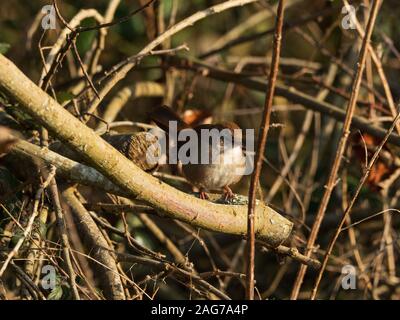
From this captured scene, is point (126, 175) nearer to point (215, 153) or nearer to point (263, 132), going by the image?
point (263, 132)

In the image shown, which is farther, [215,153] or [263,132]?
[215,153]

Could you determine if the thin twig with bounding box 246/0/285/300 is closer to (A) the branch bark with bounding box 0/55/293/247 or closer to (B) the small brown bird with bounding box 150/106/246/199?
(A) the branch bark with bounding box 0/55/293/247

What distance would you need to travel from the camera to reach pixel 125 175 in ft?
7.36

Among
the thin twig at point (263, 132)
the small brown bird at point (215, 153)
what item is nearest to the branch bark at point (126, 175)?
the thin twig at point (263, 132)

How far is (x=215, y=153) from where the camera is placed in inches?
129

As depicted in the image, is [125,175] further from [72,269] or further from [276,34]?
[276,34]

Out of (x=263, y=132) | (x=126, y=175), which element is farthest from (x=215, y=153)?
(x=263, y=132)

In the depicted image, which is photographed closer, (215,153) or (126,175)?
(126,175)

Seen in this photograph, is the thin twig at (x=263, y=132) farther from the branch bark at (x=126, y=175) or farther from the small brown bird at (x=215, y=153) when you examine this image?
the small brown bird at (x=215, y=153)

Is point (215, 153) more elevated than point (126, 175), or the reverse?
point (215, 153)

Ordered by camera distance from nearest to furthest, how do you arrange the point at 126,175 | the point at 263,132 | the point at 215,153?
1. the point at 263,132
2. the point at 126,175
3. the point at 215,153

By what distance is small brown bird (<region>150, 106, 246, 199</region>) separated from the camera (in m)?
3.27

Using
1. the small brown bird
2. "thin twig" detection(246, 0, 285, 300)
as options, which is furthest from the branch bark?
the small brown bird

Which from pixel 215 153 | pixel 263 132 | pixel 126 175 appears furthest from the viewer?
pixel 215 153
